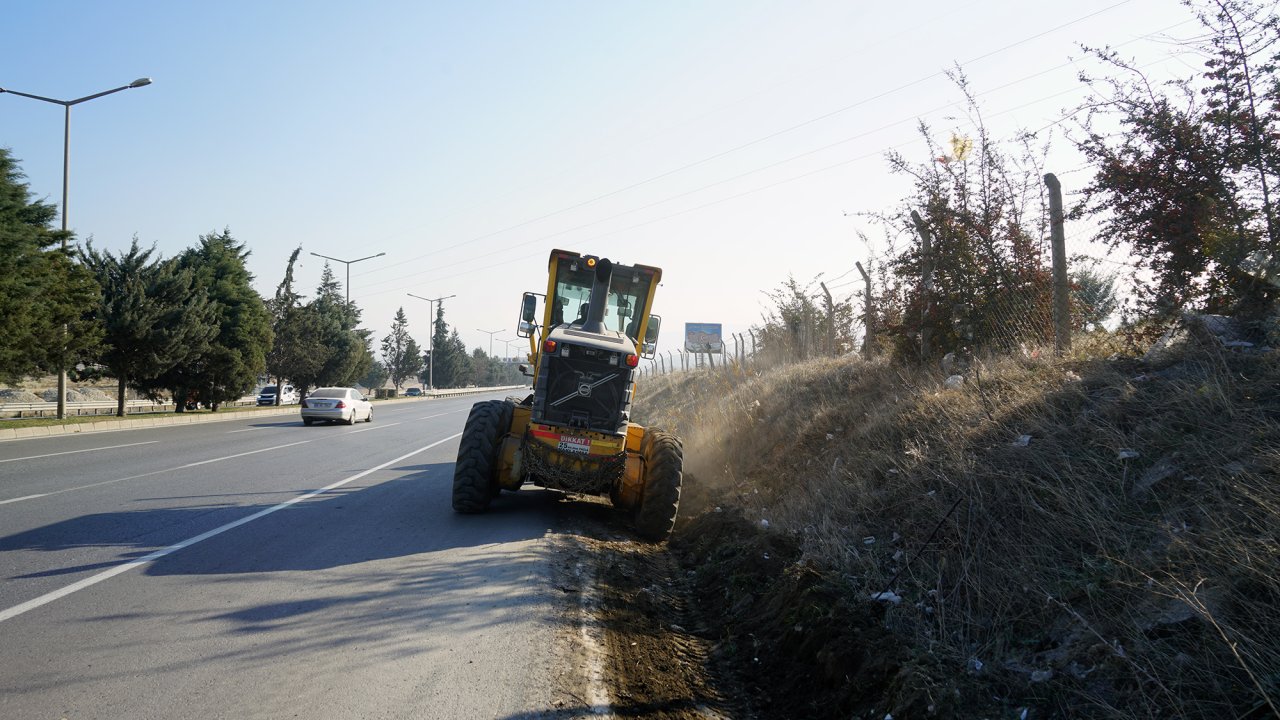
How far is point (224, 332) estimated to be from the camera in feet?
116

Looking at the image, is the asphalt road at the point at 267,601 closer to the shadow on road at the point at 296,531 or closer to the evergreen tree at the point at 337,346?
the shadow on road at the point at 296,531

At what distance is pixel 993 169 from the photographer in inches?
408

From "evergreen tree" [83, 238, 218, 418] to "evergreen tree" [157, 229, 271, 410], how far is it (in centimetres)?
214

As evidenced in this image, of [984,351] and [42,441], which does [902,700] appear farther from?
[42,441]

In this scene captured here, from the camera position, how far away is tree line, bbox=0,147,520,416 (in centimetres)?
2119

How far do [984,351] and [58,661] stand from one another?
29.7 ft

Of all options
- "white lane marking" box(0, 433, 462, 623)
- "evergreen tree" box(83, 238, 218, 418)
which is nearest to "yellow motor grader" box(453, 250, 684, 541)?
"white lane marking" box(0, 433, 462, 623)

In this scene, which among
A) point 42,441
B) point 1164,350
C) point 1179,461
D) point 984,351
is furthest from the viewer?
point 42,441

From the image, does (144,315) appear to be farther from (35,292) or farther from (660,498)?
(660,498)

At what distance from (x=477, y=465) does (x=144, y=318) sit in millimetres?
24657

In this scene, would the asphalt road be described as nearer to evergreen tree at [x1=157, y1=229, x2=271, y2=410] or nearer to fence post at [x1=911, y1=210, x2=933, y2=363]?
fence post at [x1=911, y1=210, x2=933, y2=363]

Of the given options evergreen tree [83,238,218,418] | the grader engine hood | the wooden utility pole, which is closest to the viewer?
the grader engine hood

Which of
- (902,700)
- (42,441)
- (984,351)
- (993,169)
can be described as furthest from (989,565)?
(42,441)

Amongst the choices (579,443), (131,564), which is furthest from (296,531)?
(579,443)
